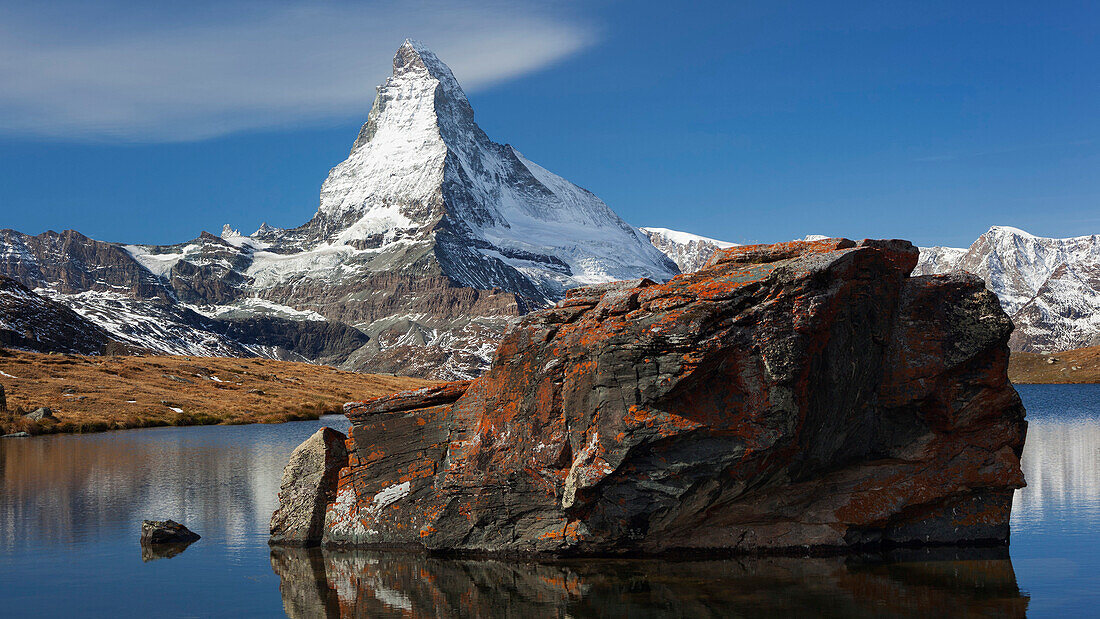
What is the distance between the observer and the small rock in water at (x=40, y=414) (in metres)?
57.5

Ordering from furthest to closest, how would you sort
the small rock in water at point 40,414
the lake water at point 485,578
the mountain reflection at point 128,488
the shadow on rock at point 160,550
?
the small rock in water at point 40,414 < the mountain reflection at point 128,488 < the shadow on rock at point 160,550 < the lake water at point 485,578

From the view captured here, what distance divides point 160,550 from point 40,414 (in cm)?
4469

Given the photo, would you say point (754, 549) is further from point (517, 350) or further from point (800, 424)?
point (517, 350)

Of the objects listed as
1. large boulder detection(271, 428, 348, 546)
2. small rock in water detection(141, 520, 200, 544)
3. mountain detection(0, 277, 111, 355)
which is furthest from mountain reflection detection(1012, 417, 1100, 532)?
mountain detection(0, 277, 111, 355)

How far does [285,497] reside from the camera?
73.5ft

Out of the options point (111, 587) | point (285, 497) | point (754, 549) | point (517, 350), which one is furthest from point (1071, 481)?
point (111, 587)

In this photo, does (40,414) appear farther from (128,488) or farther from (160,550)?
(160,550)

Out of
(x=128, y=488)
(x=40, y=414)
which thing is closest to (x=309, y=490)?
(x=128, y=488)

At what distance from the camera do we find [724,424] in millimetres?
17797

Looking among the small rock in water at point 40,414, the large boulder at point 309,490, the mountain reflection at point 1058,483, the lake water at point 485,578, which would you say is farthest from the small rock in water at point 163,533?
the small rock in water at point 40,414

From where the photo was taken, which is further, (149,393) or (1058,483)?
(149,393)

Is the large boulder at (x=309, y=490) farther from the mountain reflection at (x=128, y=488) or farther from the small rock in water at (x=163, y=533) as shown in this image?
the small rock in water at (x=163, y=533)

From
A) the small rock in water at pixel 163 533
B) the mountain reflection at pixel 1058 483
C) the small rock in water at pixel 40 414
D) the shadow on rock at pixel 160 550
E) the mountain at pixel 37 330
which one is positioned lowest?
the mountain reflection at pixel 1058 483

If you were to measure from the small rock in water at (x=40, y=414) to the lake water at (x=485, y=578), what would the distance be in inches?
1414
